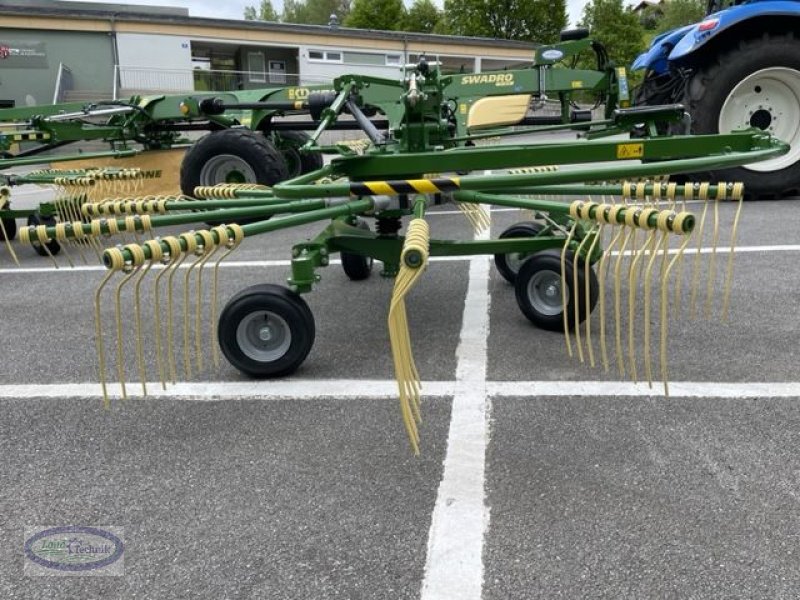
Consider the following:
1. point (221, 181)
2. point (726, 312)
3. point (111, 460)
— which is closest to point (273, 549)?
point (111, 460)

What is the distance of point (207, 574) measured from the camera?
1987 mm

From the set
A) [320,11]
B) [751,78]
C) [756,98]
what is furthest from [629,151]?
[320,11]

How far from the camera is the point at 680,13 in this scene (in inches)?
2446

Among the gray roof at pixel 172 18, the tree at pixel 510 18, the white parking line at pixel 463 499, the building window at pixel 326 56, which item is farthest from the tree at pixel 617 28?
the white parking line at pixel 463 499

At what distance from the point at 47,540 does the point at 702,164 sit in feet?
10.3

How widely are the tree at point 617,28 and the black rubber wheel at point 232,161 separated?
3930cm

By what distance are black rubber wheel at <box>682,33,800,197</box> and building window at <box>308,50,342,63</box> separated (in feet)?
87.9

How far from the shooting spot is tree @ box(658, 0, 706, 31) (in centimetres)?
5941

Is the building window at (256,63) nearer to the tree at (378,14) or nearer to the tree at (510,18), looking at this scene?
the tree at (378,14)

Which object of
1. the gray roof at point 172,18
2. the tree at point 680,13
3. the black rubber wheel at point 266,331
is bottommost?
the black rubber wheel at point 266,331

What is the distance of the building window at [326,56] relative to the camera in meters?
31.5

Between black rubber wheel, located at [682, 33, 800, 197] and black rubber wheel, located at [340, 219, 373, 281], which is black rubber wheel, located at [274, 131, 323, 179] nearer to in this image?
black rubber wheel, located at [340, 219, 373, 281]

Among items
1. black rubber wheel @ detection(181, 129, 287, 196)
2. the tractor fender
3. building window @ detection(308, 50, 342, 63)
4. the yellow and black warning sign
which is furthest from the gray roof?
the yellow and black warning sign

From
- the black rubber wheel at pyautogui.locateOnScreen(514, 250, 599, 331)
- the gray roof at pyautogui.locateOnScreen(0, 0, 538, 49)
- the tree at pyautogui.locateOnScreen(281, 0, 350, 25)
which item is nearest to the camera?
the black rubber wheel at pyautogui.locateOnScreen(514, 250, 599, 331)
